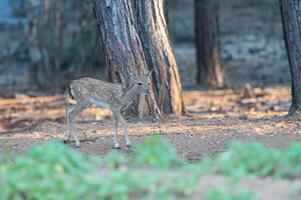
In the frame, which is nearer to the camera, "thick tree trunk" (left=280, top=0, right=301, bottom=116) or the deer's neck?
the deer's neck

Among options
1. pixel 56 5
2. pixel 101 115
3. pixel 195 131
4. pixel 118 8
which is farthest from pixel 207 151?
pixel 56 5

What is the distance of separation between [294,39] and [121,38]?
285 centimetres

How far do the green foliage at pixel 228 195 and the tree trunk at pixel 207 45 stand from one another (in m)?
15.0

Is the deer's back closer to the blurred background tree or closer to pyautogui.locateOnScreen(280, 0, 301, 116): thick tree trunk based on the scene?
pyautogui.locateOnScreen(280, 0, 301, 116): thick tree trunk

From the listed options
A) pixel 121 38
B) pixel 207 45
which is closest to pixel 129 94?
pixel 121 38

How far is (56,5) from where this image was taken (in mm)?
25141

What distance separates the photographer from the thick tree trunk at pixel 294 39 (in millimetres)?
13961

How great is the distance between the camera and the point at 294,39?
46.3 feet

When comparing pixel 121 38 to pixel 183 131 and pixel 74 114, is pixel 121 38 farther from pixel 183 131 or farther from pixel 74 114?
pixel 74 114

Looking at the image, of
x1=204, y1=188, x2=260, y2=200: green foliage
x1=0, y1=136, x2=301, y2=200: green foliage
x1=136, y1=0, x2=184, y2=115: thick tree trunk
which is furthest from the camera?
x1=136, y1=0, x2=184, y2=115: thick tree trunk

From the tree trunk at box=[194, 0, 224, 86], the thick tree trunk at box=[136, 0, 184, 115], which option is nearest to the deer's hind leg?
the thick tree trunk at box=[136, 0, 184, 115]

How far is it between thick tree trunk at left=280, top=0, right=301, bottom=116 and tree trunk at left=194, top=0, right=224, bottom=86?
304 inches

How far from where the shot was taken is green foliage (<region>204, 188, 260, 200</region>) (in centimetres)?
697

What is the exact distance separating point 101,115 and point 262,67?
9.92 meters
